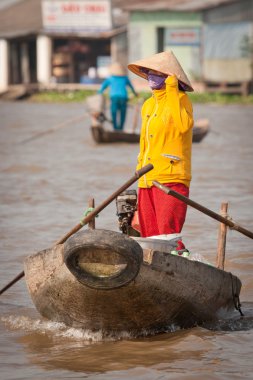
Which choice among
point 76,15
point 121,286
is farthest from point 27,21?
point 121,286

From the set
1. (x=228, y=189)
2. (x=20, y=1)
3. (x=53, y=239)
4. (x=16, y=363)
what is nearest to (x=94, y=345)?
(x=16, y=363)

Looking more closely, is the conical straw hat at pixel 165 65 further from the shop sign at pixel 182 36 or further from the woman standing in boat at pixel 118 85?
the shop sign at pixel 182 36

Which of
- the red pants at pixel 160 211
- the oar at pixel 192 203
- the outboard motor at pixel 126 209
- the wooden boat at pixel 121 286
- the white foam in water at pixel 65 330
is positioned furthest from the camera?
the outboard motor at pixel 126 209

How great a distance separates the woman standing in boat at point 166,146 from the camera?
575cm

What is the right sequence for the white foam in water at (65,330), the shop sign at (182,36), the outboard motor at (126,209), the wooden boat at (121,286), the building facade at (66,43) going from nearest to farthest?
the wooden boat at (121,286), the white foam in water at (65,330), the outboard motor at (126,209), the shop sign at (182,36), the building facade at (66,43)

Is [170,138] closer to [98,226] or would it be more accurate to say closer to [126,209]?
[126,209]

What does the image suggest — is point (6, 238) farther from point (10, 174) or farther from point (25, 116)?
point (25, 116)

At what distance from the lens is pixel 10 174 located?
1303 cm

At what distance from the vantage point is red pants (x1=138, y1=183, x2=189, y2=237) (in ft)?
18.8

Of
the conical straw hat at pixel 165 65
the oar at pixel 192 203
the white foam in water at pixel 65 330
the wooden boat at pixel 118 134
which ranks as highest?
the conical straw hat at pixel 165 65

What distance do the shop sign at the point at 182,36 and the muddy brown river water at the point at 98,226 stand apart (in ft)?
41.6

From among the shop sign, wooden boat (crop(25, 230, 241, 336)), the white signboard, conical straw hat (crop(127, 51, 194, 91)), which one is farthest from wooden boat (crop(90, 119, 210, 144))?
the white signboard

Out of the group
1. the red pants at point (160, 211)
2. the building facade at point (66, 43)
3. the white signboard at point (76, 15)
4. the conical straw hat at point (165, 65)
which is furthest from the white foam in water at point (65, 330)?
the white signboard at point (76, 15)

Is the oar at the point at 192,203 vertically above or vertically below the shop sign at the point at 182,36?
above
